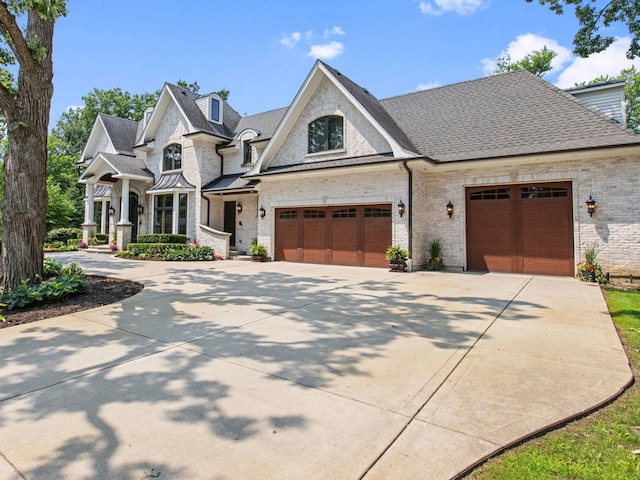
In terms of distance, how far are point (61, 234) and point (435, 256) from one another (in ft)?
81.8

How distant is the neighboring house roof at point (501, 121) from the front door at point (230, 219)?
9.93 meters

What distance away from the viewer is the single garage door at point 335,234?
13820 mm

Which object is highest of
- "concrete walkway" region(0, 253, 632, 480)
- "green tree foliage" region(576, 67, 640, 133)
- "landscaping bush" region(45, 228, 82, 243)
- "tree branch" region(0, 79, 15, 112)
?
"green tree foliage" region(576, 67, 640, 133)

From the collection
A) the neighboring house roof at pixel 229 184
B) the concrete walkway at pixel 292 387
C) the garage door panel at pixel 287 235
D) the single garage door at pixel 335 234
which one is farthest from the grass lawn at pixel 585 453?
the neighboring house roof at pixel 229 184

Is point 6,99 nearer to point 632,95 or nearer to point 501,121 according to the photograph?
point 501,121

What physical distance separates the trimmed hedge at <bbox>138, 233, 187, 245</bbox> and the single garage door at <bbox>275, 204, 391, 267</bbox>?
17.6ft

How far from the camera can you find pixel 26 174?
753cm

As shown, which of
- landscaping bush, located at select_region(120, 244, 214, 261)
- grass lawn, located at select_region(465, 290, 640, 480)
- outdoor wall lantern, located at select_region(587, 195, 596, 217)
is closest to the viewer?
grass lawn, located at select_region(465, 290, 640, 480)

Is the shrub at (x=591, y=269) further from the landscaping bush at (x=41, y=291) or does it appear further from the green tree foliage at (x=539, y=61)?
the green tree foliage at (x=539, y=61)

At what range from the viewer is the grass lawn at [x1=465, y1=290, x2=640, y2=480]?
221 cm

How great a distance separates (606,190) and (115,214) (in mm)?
23585

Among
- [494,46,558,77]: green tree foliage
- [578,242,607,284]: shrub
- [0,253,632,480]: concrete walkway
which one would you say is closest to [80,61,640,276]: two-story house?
[578,242,607,284]: shrub

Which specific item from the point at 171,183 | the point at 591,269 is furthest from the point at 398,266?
the point at 171,183

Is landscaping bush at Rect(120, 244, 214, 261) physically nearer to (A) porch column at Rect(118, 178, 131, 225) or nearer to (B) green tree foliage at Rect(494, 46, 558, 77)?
(A) porch column at Rect(118, 178, 131, 225)
